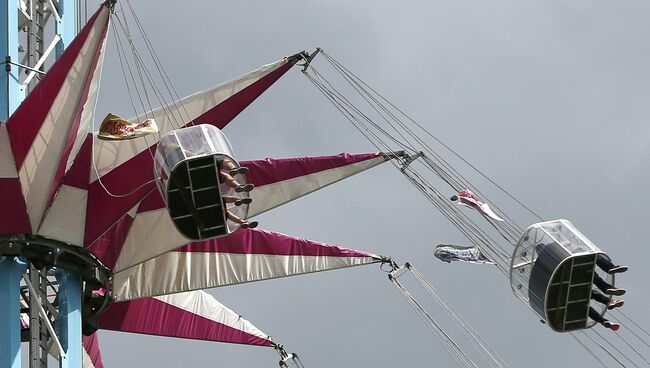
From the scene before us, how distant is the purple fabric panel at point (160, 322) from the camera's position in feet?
130

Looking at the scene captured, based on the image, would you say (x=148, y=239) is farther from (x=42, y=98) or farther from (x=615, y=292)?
(x=615, y=292)

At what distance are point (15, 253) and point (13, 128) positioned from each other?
205cm

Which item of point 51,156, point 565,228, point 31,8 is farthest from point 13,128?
point 565,228

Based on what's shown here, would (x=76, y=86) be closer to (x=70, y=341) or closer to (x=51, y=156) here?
(x=51, y=156)

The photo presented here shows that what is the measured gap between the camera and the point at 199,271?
37938mm

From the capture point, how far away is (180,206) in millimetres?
32469

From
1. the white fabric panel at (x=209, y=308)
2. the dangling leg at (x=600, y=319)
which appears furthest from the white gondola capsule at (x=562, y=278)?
the white fabric panel at (x=209, y=308)

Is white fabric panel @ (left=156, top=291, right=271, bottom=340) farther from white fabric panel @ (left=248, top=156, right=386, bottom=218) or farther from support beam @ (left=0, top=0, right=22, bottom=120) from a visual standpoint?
support beam @ (left=0, top=0, right=22, bottom=120)

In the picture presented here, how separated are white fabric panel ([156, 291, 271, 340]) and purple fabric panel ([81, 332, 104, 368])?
1433 millimetres

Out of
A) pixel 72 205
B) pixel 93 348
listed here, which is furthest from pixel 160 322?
pixel 72 205

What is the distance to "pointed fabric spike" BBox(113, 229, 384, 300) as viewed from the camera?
123ft

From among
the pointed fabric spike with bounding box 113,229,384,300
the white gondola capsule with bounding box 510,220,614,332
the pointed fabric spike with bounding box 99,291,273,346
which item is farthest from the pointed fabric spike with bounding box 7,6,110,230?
the white gondola capsule with bounding box 510,220,614,332

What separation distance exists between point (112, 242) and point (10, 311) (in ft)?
7.94

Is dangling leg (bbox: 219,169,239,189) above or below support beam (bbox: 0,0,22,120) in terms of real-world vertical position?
below
